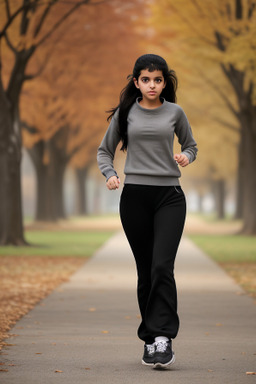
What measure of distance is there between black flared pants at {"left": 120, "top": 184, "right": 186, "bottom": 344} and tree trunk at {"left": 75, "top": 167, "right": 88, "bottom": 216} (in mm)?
52847

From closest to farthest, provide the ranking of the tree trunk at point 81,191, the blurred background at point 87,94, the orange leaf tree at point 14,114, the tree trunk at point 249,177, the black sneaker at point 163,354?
the black sneaker at point 163,354
the blurred background at point 87,94
the orange leaf tree at point 14,114
the tree trunk at point 249,177
the tree trunk at point 81,191

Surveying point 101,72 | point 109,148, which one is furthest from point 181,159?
point 101,72

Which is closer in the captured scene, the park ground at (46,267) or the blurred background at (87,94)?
the park ground at (46,267)

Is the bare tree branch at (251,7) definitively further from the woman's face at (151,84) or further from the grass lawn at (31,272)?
the woman's face at (151,84)

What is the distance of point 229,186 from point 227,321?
6172 centimetres

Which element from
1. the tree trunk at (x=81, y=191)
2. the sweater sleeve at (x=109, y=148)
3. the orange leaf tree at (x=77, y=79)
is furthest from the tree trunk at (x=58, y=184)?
the sweater sleeve at (x=109, y=148)

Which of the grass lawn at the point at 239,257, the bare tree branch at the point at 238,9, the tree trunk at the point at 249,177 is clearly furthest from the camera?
the tree trunk at the point at 249,177

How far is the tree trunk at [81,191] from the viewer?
58.7 metres

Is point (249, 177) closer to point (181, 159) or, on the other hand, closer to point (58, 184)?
point (58, 184)

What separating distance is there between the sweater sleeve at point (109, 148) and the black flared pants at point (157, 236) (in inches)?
7.2

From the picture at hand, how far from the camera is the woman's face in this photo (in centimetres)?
546

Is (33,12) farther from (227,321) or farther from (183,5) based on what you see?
(227,321)

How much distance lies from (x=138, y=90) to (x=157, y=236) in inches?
40.4

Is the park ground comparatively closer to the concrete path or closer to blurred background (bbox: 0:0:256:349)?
blurred background (bbox: 0:0:256:349)
